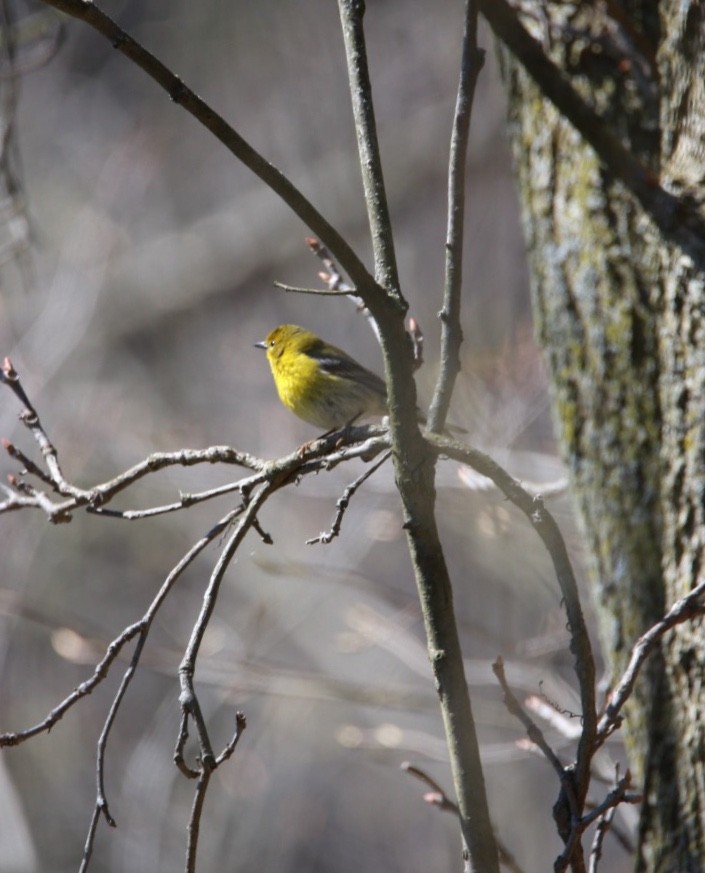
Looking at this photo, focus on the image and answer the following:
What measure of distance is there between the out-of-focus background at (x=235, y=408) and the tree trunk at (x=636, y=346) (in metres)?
2.20

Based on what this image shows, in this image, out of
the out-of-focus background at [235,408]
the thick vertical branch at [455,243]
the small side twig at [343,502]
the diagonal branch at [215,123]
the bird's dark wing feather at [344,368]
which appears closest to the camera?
the diagonal branch at [215,123]

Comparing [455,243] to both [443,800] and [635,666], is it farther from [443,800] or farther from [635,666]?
[443,800]

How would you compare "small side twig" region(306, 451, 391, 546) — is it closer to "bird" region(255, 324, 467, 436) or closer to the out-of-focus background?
"bird" region(255, 324, 467, 436)

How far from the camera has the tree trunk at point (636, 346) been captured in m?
2.26

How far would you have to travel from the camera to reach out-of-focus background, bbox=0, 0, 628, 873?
21.3ft

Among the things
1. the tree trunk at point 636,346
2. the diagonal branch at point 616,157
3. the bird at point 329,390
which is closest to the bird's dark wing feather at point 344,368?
the bird at point 329,390

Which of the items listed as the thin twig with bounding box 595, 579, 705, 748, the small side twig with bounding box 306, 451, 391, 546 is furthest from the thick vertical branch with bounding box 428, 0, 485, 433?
the thin twig with bounding box 595, 579, 705, 748

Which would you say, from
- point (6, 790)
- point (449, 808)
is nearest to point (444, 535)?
point (6, 790)

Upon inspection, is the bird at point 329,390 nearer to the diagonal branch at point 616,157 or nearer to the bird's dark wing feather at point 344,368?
the bird's dark wing feather at point 344,368

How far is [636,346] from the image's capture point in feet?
7.91

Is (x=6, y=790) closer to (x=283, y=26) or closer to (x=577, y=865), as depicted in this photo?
(x=577, y=865)

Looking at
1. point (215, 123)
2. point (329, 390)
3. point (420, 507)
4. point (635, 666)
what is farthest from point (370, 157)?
point (329, 390)

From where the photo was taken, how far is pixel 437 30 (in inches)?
388

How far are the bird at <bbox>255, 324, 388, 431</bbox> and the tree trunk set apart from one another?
145 centimetres
